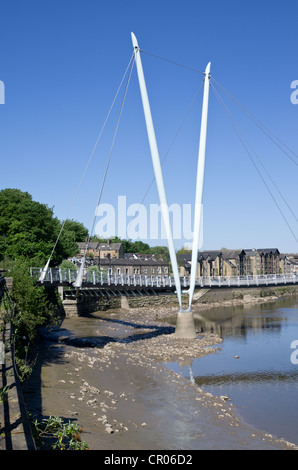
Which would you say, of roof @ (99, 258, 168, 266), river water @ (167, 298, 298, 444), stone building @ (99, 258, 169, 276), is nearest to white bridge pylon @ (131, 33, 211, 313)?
river water @ (167, 298, 298, 444)

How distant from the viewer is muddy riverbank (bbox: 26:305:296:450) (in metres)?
15.2

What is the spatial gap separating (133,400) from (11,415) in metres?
11.0

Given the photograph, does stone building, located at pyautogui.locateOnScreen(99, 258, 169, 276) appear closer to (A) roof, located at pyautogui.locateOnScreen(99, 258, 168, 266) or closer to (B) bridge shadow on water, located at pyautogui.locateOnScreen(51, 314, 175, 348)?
(A) roof, located at pyautogui.locateOnScreen(99, 258, 168, 266)

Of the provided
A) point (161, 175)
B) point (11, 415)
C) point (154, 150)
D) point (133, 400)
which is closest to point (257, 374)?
point (133, 400)

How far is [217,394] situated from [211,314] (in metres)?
44.9

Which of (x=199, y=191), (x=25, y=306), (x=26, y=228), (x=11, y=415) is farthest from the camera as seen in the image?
(x=26, y=228)

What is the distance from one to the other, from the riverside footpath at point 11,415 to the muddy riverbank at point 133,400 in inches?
78.7

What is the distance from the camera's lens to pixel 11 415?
1033 centimetres

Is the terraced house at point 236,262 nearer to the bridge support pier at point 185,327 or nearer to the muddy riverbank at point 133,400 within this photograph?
the bridge support pier at point 185,327

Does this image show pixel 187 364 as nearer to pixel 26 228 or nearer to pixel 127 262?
pixel 26 228

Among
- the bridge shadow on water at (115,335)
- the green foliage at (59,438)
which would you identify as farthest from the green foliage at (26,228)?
the green foliage at (59,438)

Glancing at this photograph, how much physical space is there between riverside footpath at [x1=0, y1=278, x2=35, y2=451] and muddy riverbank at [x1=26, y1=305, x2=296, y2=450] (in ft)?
6.56

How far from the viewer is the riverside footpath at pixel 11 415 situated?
896 cm
